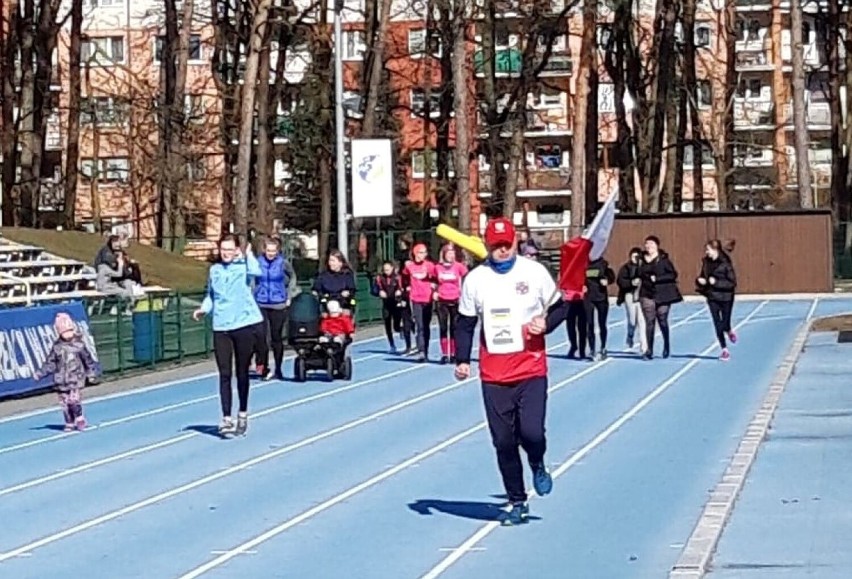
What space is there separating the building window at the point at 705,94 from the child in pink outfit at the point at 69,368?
158 feet

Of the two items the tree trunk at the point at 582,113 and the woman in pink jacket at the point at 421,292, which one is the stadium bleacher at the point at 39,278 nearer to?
the woman in pink jacket at the point at 421,292

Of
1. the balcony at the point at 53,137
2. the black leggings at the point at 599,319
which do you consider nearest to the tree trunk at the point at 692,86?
the balcony at the point at 53,137

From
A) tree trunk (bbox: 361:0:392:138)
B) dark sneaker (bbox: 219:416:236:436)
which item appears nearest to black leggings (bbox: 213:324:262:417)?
dark sneaker (bbox: 219:416:236:436)

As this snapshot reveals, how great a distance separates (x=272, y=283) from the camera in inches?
969

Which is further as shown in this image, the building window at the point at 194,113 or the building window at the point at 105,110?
the building window at the point at 105,110

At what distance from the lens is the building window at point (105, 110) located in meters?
56.3

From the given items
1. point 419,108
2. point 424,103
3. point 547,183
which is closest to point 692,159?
point 547,183

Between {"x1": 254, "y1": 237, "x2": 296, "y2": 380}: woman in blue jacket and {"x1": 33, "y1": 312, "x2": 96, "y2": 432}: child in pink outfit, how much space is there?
4.93 m

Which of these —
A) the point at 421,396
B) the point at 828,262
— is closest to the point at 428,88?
the point at 828,262

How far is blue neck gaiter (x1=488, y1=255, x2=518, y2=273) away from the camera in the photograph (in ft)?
38.2

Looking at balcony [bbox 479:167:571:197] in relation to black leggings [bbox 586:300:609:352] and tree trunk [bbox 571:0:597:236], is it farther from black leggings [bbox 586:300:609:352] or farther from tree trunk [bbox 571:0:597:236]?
black leggings [bbox 586:300:609:352]

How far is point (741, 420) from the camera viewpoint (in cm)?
1839

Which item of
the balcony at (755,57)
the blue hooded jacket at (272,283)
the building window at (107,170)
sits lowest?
the blue hooded jacket at (272,283)

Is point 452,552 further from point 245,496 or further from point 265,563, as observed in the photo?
point 245,496
